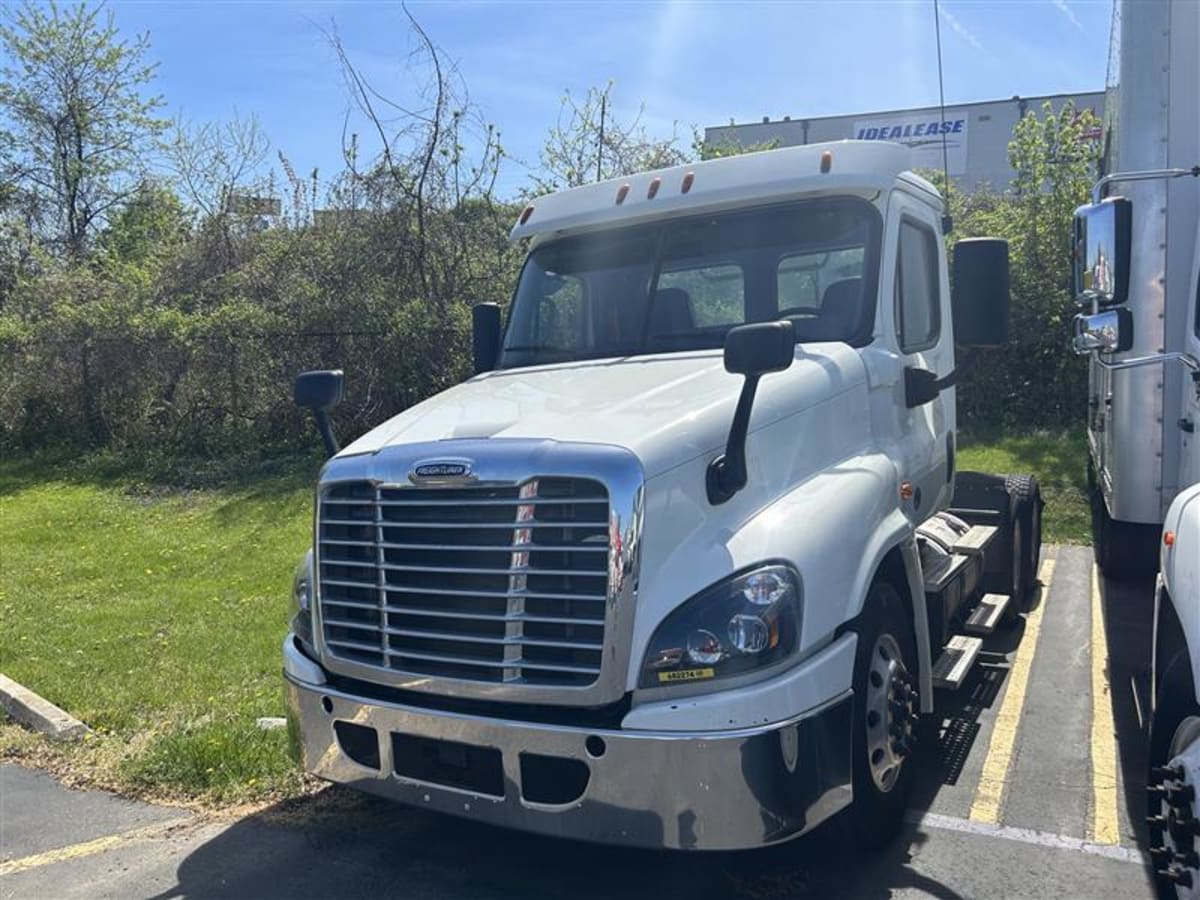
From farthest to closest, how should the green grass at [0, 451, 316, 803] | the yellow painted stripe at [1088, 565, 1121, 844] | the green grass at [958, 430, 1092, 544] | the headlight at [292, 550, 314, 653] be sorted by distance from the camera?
the green grass at [958, 430, 1092, 544]
the green grass at [0, 451, 316, 803]
the yellow painted stripe at [1088, 565, 1121, 844]
the headlight at [292, 550, 314, 653]

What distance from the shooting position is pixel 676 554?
3266 millimetres

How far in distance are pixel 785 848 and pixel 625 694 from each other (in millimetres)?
1230

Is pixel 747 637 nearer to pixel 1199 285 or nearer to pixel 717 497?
pixel 717 497

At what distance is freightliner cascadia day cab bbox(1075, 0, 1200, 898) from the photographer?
321 centimetres

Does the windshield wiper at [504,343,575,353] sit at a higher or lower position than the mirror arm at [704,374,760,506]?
higher

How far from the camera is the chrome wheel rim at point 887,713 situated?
3.69 meters

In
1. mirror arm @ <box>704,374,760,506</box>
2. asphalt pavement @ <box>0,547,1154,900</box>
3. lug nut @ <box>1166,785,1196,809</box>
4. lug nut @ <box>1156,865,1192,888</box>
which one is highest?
mirror arm @ <box>704,374,760,506</box>

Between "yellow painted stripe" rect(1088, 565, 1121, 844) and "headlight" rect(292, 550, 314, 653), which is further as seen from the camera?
"yellow painted stripe" rect(1088, 565, 1121, 844)

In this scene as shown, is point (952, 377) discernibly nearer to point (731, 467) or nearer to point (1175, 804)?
point (731, 467)

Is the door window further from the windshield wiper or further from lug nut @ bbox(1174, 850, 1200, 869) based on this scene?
lug nut @ bbox(1174, 850, 1200, 869)

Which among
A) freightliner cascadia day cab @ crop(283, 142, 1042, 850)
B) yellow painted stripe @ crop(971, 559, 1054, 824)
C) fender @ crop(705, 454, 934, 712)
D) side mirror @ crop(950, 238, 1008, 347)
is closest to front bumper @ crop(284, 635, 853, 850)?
freightliner cascadia day cab @ crop(283, 142, 1042, 850)

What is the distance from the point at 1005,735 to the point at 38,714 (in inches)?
204

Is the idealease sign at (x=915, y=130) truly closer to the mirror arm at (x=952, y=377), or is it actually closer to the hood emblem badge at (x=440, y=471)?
the mirror arm at (x=952, y=377)

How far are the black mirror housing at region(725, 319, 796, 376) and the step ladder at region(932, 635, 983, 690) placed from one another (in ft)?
6.55
